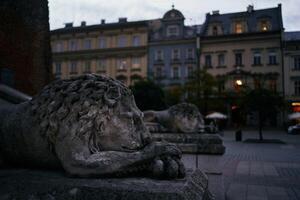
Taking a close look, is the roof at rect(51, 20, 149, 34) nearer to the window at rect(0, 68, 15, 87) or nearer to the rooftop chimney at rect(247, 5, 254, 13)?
the rooftop chimney at rect(247, 5, 254, 13)

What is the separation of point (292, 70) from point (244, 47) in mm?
6725

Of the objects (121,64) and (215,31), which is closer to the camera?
(215,31)

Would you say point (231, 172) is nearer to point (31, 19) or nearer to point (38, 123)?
point (38, 123)

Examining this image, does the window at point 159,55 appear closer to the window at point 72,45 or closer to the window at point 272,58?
the window at point 72,45

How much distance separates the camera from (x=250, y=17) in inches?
1571

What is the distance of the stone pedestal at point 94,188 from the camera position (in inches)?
67.8

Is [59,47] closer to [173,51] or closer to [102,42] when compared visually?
[102,42]

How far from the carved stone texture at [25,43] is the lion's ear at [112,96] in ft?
15.8

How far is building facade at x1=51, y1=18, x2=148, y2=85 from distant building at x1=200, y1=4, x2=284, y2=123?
9572 millimetres

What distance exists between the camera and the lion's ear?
7.46ft

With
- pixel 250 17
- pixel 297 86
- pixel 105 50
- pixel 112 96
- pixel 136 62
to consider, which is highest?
pixel 250 17

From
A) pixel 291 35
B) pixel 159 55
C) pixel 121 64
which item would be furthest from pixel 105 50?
pixel 291 35

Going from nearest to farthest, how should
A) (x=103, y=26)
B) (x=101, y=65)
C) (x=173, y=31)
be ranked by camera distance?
(x=173, y=31) < (x=103, y=26) < (x=101, y=65)

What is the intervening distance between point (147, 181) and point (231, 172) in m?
4.93
